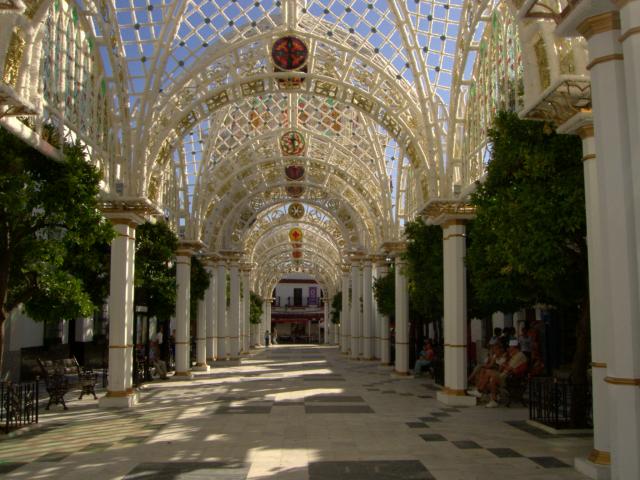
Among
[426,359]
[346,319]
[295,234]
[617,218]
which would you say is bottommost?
[426,359]

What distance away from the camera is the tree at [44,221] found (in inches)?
436

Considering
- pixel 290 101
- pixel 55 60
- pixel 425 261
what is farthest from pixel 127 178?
pixel 290 101

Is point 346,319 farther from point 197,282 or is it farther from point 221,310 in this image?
point 197,282

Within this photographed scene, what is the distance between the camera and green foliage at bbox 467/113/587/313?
10.9 meters

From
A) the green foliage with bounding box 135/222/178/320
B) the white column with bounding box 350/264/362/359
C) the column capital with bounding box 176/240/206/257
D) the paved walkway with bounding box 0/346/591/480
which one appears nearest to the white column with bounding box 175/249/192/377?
the column capital with bounding box 176/240/206/257

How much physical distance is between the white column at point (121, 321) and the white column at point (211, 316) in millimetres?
16035

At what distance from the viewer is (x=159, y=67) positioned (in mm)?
18656

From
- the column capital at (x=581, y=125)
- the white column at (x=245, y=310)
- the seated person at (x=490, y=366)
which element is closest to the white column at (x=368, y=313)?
the white column at (x=245, y=310)

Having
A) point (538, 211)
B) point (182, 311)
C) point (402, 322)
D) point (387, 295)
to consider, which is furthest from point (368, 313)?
point (538, 211)

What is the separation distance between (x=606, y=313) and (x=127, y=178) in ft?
43.9

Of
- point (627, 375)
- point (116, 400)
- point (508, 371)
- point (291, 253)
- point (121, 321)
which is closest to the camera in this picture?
point (627, 375)

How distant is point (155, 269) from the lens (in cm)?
2269

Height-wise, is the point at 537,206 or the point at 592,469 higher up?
the point at 537,206

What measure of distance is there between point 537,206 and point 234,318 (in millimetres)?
28669
